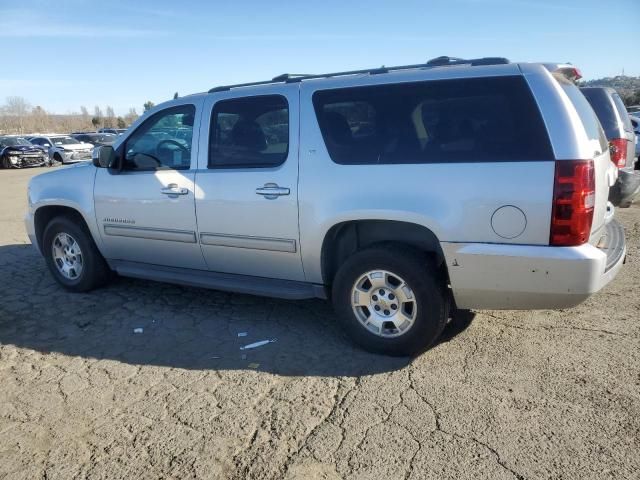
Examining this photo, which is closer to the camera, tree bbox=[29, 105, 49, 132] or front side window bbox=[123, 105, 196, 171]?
front side window bbox=[123, 105, 196, 171]

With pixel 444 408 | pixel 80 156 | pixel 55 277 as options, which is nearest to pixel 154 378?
pixel 444 408

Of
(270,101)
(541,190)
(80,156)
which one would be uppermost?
(270,101)

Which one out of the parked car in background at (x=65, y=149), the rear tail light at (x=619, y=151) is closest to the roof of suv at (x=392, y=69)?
the rear tail light at (x=619, y=151)

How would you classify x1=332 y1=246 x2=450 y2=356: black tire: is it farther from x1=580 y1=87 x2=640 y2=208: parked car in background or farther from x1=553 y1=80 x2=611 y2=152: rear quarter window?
x1=580 y1=87 x2=640 y2=208: parked car in background

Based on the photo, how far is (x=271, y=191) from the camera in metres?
3.98

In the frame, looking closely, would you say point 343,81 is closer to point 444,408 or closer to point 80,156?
point 444,408

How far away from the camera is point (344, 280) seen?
3770 millimetres

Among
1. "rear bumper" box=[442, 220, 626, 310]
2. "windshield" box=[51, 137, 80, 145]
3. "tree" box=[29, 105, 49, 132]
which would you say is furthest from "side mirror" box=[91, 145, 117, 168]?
"tree" box=[29, 105, 49, 132]

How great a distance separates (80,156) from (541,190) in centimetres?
2856

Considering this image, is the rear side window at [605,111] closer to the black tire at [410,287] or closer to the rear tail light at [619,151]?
the rear tail light at [619,151]

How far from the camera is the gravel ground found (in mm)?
2643

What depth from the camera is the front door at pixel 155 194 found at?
4500 mm

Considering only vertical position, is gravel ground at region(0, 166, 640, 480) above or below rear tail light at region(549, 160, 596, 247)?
below

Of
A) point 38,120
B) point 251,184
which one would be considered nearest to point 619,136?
point 251,184
